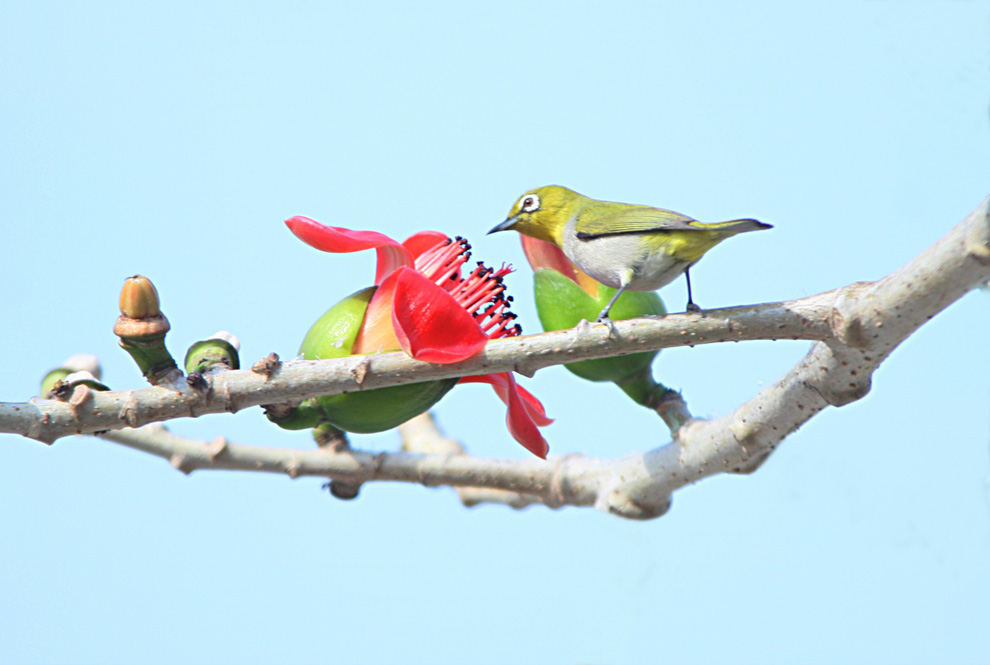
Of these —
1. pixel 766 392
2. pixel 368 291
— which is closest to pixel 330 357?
pixel 368 291

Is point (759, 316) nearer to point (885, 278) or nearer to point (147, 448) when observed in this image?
point (885, 278)

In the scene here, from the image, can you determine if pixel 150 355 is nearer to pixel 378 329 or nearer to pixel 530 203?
pixel 378 329

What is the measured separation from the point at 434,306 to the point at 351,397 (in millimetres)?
423

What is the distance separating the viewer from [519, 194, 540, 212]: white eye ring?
136 inches

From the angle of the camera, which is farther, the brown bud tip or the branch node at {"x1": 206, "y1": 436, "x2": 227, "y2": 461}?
the branch node at {"x1": 206, "y1": 436, "x2": 227, "y2": 461}

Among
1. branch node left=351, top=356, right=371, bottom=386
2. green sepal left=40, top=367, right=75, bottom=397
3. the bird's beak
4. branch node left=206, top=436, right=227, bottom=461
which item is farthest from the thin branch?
branch node left=206, top=436, right=227, bottom=461

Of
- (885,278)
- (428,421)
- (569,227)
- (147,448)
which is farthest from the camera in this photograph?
(428,421)

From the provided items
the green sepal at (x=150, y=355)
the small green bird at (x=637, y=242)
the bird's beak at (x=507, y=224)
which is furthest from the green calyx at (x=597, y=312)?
the green sepal at (x=150, y=355)

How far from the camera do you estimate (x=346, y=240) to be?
2588 millimetres

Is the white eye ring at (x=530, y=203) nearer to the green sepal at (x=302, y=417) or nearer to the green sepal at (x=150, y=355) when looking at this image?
the green sepal at (x=302, y=417)

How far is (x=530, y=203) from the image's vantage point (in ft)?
11.3

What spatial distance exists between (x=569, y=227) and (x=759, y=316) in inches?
44.1

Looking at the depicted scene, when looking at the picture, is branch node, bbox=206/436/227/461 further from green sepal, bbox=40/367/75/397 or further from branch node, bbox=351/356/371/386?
branch node, bbox=351/356/371/386

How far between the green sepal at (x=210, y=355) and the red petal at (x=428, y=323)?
0.63 metres
